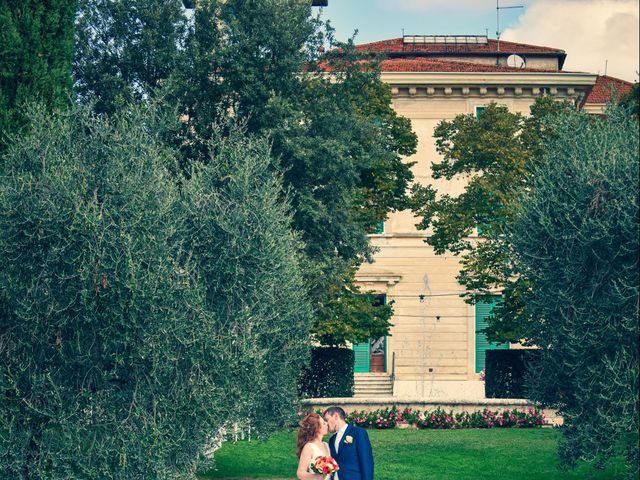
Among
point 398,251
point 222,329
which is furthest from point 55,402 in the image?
point 398,251

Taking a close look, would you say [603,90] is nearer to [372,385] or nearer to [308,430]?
[372,385]

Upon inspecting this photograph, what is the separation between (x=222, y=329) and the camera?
17.3 m

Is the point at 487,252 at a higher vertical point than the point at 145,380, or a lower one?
higher

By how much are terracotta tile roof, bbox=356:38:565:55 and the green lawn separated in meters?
25.7

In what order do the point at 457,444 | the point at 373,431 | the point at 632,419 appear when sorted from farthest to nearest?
the point at 373,431
the point at 457,444
the point at 632,419

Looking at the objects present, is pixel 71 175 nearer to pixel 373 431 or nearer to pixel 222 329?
pixel 222 329

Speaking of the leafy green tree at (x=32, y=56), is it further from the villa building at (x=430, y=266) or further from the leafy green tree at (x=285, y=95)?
the villa building at (x=430, y=266)

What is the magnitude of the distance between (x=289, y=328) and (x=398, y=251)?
→ 77.2ft

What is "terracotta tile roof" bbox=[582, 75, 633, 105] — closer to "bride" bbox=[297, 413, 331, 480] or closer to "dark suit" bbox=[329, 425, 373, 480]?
"dark suit" bbox=[329, 425, 373, 480]

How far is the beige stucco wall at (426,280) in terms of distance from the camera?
43094mm

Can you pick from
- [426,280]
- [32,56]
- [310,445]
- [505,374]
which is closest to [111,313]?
[310,445]

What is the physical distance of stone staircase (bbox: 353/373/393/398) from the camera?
40.6 m

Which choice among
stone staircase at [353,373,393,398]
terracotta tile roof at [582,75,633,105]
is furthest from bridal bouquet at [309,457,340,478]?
terracotta tile roof at [582,75,633,105]

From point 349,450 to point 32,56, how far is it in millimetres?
10550
